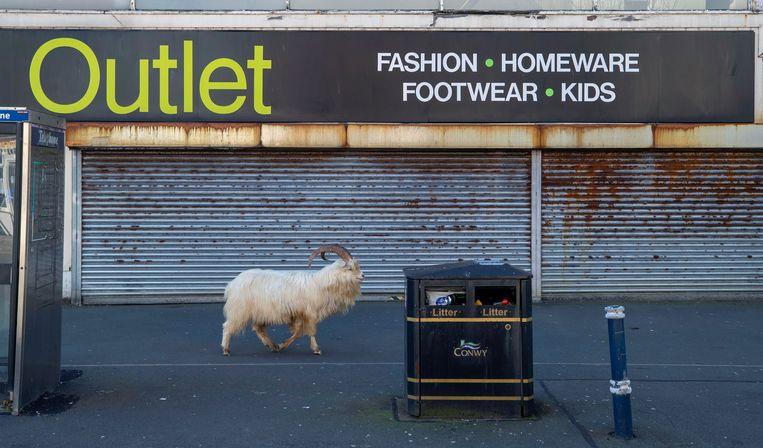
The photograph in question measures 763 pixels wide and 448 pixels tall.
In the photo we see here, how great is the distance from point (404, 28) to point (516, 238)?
11.6ft

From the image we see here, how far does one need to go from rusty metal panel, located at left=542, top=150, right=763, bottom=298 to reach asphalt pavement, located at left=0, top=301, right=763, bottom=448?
137 centimetres

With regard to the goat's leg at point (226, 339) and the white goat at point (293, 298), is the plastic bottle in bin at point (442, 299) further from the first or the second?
the goat's leg at point (226, 339)

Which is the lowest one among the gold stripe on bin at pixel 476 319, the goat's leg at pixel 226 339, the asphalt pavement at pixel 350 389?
the asphalt pavement at pixel 350 389

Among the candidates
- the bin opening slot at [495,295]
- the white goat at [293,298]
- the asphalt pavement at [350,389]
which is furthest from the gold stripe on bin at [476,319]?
the white goat at [293,298]

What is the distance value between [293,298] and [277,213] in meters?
4.00

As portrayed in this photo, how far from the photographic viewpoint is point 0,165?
736 cm

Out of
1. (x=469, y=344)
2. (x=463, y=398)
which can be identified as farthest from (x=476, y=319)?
(x=463, y=398)

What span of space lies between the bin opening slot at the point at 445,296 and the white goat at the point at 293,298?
2.52m

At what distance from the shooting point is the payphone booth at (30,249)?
6.95m

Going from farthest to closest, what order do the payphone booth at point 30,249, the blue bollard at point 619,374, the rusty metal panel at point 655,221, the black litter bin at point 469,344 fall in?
the rusty metal panel at point 655,221, the payphone booth at point 30,249, the black litter bin at point 469,344, the blue bollard at point 619,374

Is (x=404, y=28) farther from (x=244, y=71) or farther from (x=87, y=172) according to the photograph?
(x=87, y=172)

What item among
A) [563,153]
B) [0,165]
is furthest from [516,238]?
[0,165]

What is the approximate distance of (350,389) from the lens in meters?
7.87

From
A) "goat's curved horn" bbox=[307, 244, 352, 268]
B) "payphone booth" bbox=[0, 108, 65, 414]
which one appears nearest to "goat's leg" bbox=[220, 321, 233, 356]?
"goat's curved horn" bbox=[307, 244, 352, 268]
